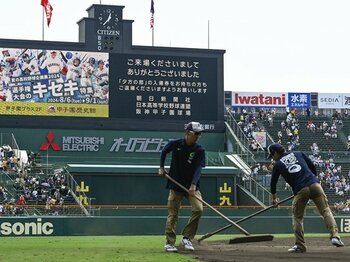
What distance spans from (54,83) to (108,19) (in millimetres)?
4134

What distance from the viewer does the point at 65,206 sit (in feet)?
118

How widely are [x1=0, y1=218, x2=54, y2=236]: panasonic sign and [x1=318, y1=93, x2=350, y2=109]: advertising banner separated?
129ft

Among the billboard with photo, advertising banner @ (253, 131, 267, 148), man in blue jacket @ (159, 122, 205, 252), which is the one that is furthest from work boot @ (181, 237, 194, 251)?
advertising banner @ (253, 131, 267, 148)

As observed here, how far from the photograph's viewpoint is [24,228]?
2631 cm

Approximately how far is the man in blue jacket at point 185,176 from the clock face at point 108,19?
94.5 ft

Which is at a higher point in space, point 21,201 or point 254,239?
point 254,239

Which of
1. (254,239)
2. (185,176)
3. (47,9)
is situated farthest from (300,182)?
(47,9)

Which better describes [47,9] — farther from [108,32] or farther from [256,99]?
[256,99]

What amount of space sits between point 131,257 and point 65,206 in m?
22.9

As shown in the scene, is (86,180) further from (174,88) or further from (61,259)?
(61,259)

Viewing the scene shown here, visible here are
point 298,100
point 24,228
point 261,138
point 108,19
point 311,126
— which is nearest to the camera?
point 24,228

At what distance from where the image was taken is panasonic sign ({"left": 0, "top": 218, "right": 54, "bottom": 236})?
85.9ft

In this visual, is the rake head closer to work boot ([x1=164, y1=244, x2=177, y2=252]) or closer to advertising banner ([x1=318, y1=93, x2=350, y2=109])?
work boot ([x1=164, y1=244, x2=177, y2=252])

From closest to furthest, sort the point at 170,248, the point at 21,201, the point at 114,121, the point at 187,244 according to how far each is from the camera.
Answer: the point at 170,248
the point at 187,244
the point at 21,201
the point at 114,121
